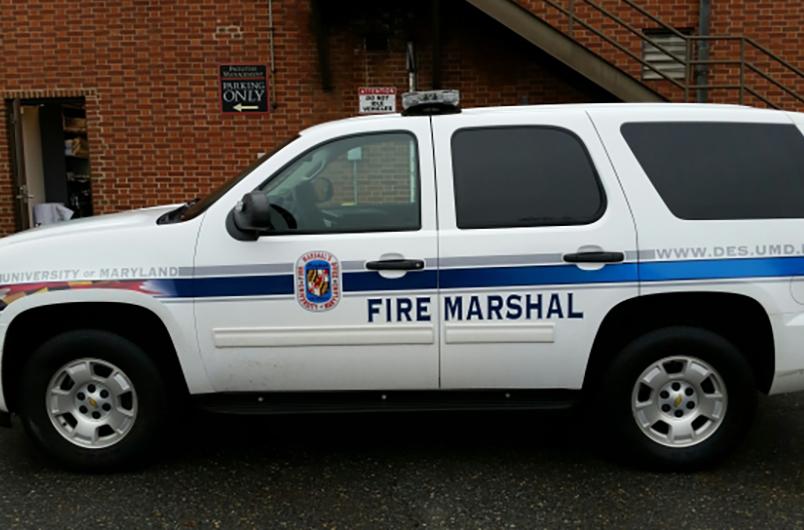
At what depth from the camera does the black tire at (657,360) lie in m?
3.96

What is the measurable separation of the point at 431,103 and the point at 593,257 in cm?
116

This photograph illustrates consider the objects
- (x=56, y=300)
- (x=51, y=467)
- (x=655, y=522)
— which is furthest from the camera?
(x=51, y=467)

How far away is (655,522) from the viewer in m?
3.53

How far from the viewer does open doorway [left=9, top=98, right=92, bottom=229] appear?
32.2 ft

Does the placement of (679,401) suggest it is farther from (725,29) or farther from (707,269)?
(725,29)

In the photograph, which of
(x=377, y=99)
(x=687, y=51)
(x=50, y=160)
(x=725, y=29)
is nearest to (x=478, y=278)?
(x=687, y=51)

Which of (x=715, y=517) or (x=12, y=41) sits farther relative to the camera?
(x=12, y=41)

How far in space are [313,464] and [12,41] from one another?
7814 millimetres

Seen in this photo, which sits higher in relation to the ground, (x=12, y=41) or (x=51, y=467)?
(x=12, y=41)

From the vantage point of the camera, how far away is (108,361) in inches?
156

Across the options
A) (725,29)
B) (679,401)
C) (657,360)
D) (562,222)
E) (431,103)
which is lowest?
(679,401)

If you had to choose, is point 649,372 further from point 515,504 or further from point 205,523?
point 205,523

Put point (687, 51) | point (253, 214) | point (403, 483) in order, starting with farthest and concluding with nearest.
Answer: point (687, 51) < point (403, 483) < point (253, 214)

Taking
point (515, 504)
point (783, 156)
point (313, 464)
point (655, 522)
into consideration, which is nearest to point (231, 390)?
point (313, 464)
